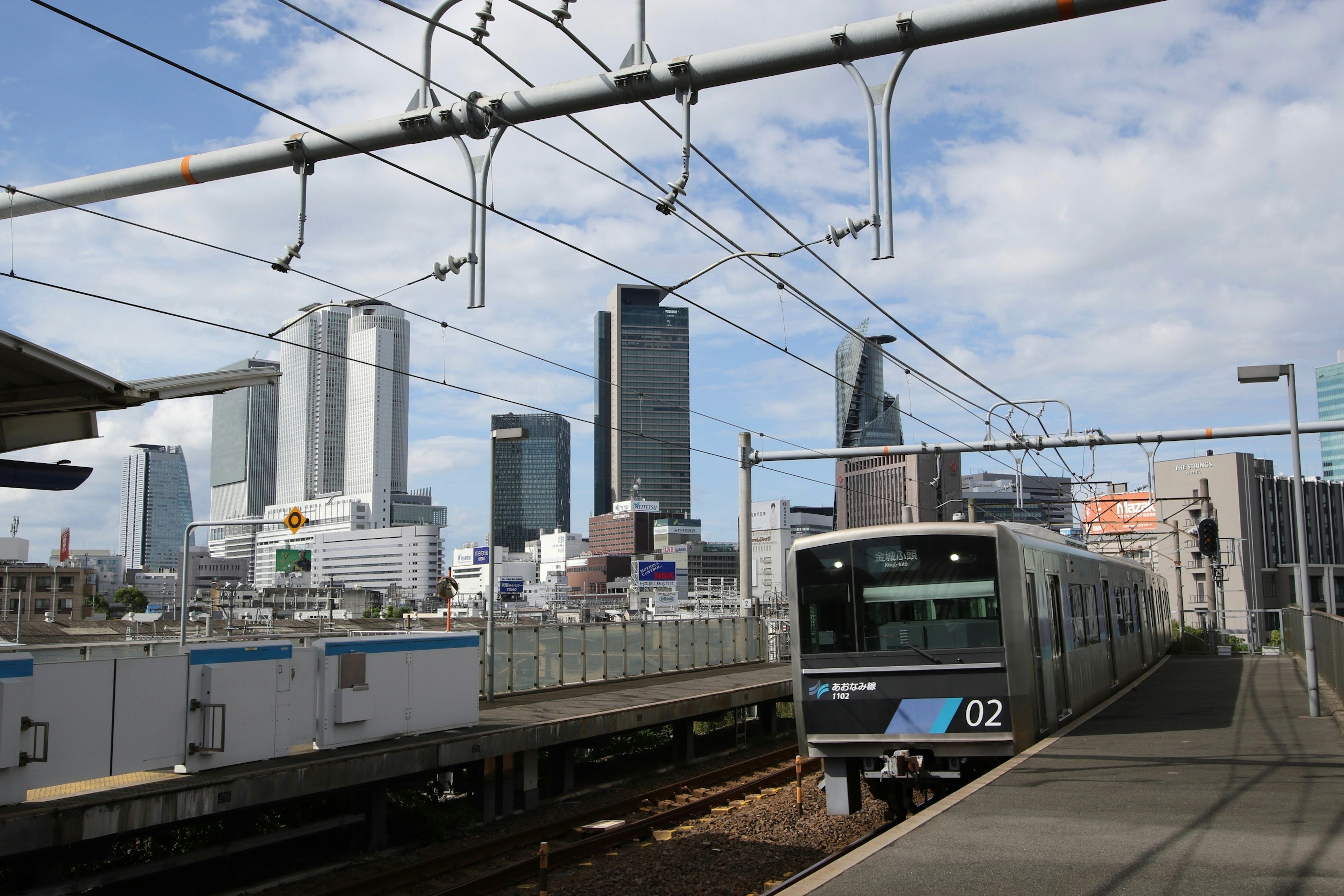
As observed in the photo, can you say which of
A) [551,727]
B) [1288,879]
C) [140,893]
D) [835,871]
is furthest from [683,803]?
[1288,879]

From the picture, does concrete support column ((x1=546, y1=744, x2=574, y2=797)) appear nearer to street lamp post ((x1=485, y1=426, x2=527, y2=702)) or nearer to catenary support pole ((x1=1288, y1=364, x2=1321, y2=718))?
street lamp post ((x1=485, y1=426, x2=527, y2=702))

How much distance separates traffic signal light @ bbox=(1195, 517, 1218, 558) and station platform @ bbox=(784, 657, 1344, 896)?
1492 cm

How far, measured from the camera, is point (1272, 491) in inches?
4636

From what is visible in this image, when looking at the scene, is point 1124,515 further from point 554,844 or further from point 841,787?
point 554,844

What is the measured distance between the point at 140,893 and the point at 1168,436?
20.4 metres

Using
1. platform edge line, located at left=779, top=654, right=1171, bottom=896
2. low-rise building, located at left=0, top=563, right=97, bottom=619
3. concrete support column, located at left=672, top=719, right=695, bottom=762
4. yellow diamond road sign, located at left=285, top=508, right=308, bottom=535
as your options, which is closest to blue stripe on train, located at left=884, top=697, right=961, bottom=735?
platform edge line, located at left=779, top=654, right=1171, bottom=896

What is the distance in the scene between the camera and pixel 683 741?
18.4 m

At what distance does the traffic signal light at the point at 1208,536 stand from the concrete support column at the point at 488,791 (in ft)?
69.8

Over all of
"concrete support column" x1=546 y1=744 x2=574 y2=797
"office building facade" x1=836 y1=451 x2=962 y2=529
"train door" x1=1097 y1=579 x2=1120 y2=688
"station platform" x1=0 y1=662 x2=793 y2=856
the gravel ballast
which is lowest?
the gravel ballast

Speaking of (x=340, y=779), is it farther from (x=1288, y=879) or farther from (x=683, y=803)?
(x=1288, y=879)

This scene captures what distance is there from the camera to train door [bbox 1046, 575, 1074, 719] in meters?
14.2

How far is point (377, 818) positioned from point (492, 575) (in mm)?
7162

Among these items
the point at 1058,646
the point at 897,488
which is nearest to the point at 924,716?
the point at 1058,646

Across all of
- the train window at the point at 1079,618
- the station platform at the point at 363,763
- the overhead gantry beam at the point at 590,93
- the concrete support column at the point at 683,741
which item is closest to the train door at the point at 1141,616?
the train window at the point at 1079,618
